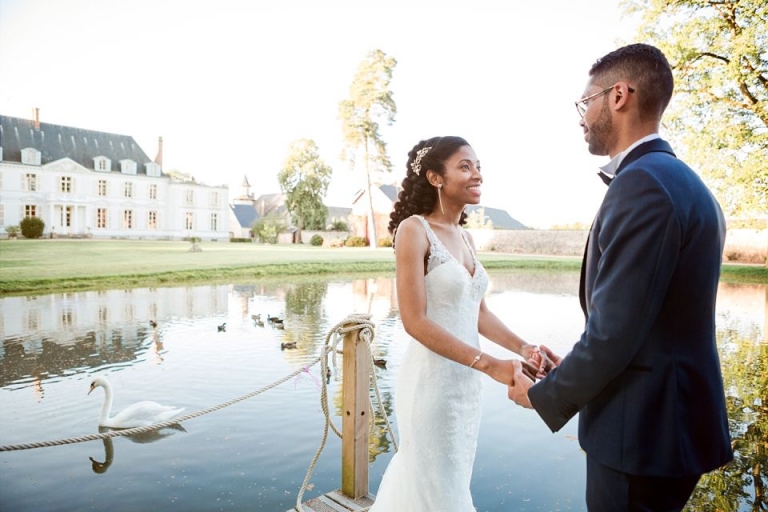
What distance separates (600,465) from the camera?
60.3 inches

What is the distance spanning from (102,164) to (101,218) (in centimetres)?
470

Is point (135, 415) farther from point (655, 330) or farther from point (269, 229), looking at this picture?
point (269, 229)

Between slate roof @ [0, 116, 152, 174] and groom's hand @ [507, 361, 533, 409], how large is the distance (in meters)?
39.4

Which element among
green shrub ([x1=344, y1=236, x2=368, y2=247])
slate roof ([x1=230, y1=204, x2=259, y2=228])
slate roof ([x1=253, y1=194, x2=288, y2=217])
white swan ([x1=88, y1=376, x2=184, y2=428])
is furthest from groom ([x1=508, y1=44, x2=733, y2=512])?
slate roof ([x1=253, y1=194, x2=288, y2=217])

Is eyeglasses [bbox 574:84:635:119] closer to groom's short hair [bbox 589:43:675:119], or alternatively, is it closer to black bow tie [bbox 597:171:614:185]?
groom's short hair [bbox 589:43:675:119]

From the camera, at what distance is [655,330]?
143cm

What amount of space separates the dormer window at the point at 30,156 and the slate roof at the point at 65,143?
0.27m

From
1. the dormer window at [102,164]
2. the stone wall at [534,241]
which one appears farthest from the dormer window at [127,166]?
the stone wall at [534,241]

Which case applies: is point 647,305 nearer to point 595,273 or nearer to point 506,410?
point 595,273

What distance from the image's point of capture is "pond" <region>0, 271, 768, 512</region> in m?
4.19

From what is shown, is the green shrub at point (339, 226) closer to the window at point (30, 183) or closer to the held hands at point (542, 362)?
the window at point (30, 183)

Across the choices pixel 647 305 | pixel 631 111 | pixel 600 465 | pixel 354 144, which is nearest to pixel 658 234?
pixel 647 305

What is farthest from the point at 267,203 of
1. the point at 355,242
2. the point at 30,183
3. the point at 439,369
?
the point at 439,369

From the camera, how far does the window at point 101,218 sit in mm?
40781
